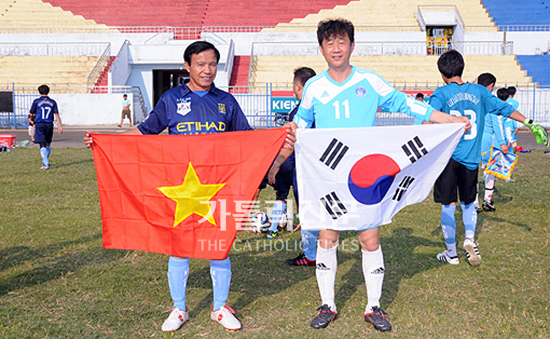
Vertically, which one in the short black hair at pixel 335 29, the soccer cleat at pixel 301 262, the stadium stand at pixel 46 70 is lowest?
the soccer cleat at pixel 301 262

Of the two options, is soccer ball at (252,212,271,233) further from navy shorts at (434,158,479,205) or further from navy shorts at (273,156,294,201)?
navy shorts at (434,158,479,205)

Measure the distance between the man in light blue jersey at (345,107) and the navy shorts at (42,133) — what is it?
10580 mm

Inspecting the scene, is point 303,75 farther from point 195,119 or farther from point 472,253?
point 472,253

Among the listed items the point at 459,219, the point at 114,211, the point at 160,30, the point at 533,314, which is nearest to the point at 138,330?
the point at 114,211

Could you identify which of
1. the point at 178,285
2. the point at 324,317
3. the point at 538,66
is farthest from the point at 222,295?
the point at 538,66

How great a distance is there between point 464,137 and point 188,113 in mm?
3032

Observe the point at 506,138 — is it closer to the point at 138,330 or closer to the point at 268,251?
the point at 268,251

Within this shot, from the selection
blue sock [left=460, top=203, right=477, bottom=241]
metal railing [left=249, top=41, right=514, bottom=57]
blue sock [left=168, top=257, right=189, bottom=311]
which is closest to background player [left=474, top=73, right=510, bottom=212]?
blue sock [left=460, top=203, right=477, bottom=241]

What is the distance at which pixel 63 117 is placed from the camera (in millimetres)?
29406

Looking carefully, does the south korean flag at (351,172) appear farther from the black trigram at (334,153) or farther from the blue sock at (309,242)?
the blue sock at (309,242)

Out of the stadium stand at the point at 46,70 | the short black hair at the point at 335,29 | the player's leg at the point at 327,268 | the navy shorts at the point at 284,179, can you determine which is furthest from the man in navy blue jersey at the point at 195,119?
the stadium stand at the point at 46,70

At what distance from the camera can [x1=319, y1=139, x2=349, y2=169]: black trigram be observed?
12.9 feet

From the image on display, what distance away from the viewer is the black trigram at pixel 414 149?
4.05 m

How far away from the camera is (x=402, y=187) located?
4121mm
